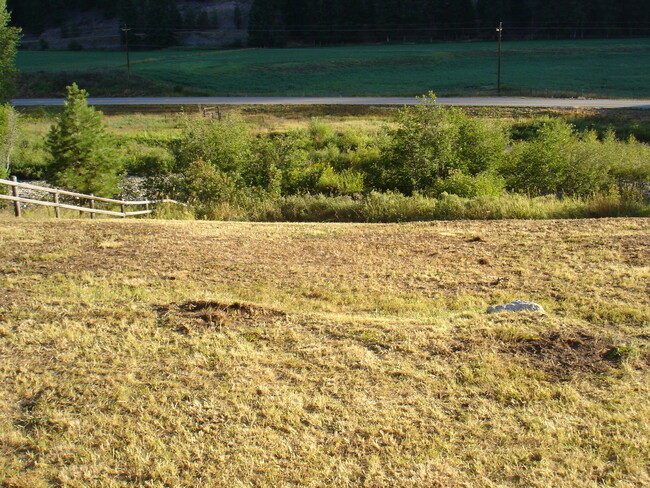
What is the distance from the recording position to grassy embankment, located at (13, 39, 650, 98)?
57.7 meters

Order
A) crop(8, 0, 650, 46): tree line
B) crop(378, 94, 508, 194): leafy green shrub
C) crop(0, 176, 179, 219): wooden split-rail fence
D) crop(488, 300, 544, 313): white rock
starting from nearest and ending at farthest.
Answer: crop(488, 300, 544, 313): white rock → crop(0, 176, 179, 219): wooden split-rail fence → crop(378, 94, 508, 194): leafy green shrub → crop(8, 0, 650, 46): tree line

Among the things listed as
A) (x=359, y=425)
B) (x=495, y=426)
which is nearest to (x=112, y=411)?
(x=359, y=425)

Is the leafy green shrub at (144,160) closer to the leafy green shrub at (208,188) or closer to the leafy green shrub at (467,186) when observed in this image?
the leafy green shrub at (208,188)

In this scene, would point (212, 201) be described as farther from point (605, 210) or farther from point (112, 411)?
point (112, 411)

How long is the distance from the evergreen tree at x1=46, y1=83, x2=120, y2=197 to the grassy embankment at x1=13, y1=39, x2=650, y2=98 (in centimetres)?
3164

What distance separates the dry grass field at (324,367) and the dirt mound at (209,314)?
0.10 feet

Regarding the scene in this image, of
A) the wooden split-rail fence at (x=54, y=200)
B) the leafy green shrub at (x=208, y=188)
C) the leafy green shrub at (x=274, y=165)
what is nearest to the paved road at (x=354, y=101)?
the leafy green shrub at (x=274, y=165)

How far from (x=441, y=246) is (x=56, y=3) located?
130 m

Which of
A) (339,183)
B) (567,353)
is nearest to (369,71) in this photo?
(339,183)

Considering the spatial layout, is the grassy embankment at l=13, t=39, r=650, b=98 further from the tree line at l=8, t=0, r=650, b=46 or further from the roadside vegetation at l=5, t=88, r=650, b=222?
the roadside vegetation at l=5, t=88, r=650, b=222

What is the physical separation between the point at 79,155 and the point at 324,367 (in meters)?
21.7

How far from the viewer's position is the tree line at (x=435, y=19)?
317ft

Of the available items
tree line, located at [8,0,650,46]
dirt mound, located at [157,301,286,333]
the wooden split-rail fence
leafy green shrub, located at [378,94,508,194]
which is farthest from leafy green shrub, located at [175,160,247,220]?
tree line, located at [8,0,650,46]

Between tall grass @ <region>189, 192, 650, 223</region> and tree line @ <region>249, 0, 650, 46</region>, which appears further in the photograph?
tree line @ <region>249, 0, 650, 46</region>
